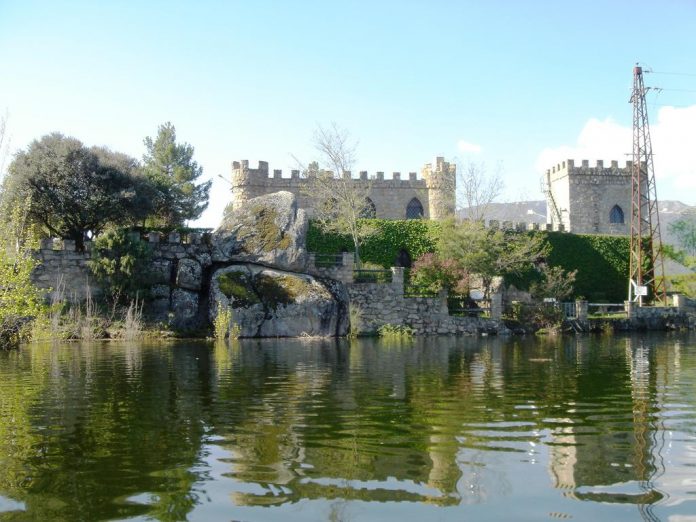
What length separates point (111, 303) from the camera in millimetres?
29516

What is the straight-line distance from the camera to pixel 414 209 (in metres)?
49.5

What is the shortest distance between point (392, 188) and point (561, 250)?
12.6m

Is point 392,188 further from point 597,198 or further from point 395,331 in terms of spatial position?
point 395,331

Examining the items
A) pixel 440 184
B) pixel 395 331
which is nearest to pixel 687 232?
pixel 440 184

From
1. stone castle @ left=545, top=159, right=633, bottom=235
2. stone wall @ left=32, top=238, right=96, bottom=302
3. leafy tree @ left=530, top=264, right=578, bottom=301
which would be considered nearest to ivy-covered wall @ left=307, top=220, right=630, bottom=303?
leafy tree @ left=530, top=264, right=578, bottom=301

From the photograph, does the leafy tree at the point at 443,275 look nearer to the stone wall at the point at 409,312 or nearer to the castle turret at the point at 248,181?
the stone wall at the point at 409,312

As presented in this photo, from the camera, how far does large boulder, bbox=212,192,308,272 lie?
3017 centimetres

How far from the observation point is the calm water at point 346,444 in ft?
19.1

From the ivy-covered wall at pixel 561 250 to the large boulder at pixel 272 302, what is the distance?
10.7 m

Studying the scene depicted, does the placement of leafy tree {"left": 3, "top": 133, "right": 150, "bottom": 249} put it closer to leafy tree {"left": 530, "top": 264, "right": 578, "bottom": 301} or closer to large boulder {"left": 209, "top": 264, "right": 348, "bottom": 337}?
large boulder {"left": 209, "top": 264, "right": 348, "bottom": 337}

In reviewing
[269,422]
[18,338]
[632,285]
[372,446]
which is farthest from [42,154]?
[632,285]

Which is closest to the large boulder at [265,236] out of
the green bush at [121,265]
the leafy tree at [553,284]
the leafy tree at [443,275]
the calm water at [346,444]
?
the green bush at [121,265]

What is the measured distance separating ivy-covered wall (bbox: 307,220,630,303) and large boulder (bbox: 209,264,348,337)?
35.0ft

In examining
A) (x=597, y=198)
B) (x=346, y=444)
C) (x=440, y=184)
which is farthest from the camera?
(x=597, y=198)
